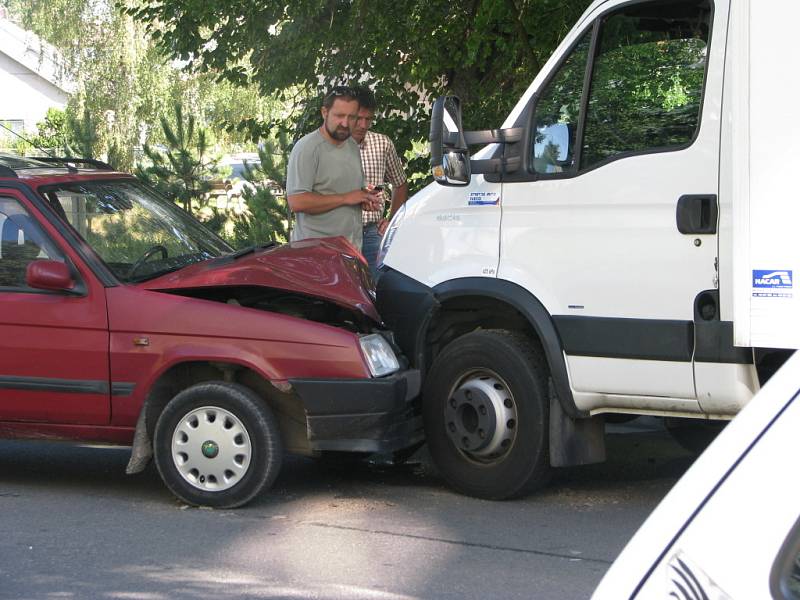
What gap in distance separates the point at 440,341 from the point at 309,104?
587 centimetres

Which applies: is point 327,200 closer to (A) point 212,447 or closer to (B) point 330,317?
(B) point 330,317

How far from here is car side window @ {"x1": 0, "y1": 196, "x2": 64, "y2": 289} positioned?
6.62m

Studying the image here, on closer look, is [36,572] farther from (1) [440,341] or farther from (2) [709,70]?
(2) [709,70]

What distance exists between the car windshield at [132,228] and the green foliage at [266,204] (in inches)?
268

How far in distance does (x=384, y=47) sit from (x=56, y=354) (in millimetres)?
6022

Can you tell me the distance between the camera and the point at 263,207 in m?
14.8

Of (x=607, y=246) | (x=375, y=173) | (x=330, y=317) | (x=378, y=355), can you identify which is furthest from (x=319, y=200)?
(x=607, y=246)

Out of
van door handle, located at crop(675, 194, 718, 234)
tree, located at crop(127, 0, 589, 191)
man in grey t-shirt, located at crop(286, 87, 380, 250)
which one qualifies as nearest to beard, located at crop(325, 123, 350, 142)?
man in grey t-shirt, located at crop(286, 87, 380, 250)

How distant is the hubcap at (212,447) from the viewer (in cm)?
624

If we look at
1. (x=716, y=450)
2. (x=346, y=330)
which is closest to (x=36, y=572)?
(x=346, y=330)

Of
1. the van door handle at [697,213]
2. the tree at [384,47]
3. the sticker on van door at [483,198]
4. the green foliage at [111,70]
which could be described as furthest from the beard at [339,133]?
the green foliage at [111,70]

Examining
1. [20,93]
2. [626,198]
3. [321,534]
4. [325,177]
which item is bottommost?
[321,534]

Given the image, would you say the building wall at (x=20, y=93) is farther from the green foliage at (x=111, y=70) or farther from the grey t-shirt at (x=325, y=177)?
the grey t-shirt at (x=325, y=177)

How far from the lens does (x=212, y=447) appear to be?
20.6 ft
